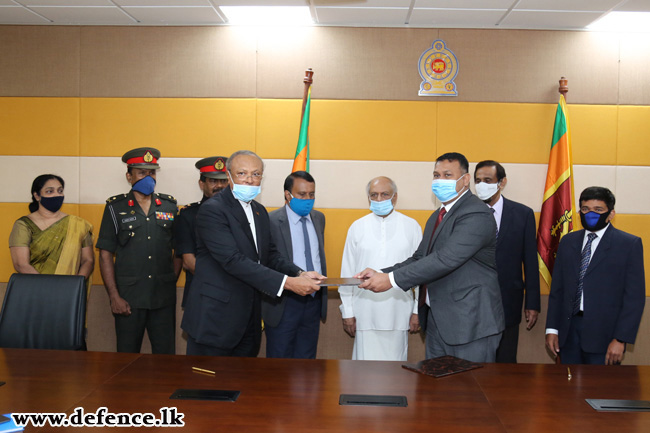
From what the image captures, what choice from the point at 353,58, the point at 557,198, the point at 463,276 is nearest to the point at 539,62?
the point at 557,198

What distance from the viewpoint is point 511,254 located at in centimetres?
395

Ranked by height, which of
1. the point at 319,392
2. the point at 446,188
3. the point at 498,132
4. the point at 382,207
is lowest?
the point at 319,392

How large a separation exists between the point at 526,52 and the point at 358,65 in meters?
1.44

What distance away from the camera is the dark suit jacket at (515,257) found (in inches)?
155

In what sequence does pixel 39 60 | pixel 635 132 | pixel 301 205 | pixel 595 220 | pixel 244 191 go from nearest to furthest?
pixel 244 191
pixel 595 220
pixel 301 205
pixel 635 132
pixel 39 60

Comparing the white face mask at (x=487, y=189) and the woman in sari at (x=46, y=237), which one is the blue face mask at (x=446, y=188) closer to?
the white face mask at (x=487, y=189)

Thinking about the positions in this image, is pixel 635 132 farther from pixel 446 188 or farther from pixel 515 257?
pixel 446 188

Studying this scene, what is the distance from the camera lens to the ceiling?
4070mm

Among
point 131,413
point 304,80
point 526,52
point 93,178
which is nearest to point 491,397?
point 131,413

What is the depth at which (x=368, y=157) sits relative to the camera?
4.58 meters

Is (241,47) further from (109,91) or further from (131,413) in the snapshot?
(131,413)

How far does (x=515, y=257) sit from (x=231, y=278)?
2.15 m

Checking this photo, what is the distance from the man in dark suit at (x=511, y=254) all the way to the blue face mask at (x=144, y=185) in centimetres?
253

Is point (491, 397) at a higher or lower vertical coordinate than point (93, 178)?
lower
